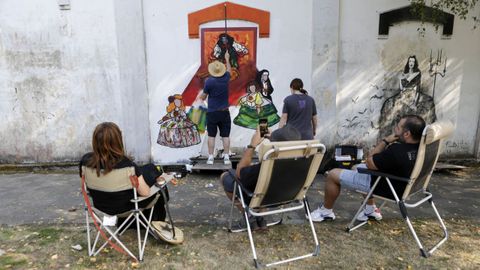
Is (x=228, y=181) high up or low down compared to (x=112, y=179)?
down

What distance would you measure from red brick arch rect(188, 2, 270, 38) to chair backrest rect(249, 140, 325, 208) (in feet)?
12.0

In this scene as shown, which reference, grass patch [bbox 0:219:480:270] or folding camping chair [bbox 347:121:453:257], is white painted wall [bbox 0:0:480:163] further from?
folding camping chair [bbox 347:121:453:257]

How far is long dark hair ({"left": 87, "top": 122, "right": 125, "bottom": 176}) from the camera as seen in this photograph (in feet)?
9.67

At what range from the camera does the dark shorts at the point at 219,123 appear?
19.7ft

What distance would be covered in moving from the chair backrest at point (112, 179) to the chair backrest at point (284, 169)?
1123 millimetres

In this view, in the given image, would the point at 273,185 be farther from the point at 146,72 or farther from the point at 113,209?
the point at 146,72

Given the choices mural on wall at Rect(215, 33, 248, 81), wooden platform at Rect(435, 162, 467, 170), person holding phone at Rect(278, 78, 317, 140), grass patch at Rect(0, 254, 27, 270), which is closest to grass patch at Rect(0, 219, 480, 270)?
grass patch at Rect(0, 254, 27, 270)

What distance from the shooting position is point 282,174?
3.08m

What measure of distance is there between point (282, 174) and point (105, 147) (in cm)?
155

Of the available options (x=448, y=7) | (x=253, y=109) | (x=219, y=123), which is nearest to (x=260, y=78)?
(x=253, y=109)

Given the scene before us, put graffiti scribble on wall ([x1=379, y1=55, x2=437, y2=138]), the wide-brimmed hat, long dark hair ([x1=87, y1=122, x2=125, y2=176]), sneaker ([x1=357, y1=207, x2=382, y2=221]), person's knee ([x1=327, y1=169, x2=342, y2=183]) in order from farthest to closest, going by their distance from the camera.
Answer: graffiti scribble on wall ([x1=379, y1=55, x2=437, y2=138]) < the wide-brimmed hat < sneaker ([x1=357, y1=207, x2=382, y2=221]) < person's knee ([x1=327, y1=169, x2=342, y2=183]) < long dark hair ([x1=87, y1=122, x2=125, y2=176])

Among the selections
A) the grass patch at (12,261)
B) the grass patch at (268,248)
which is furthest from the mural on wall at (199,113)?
the grass patch at (12,261)

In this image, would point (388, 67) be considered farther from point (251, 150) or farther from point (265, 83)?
point (251, 150)

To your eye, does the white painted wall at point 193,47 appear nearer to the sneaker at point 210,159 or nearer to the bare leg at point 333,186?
the sneaker at point 210,159
